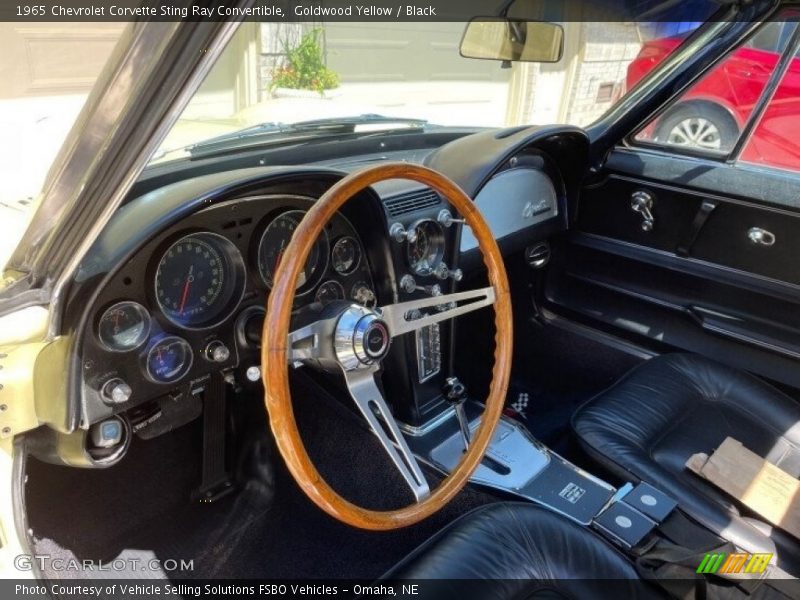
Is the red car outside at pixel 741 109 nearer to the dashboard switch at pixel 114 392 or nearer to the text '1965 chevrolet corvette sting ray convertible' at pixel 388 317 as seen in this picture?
the text '1965 chevrolet corvette sting ray convertible' at pixel 388 317

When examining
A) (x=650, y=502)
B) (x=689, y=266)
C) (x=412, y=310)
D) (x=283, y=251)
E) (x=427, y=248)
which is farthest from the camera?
(x=689, y=266)

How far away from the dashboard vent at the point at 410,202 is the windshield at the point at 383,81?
1.38 feet

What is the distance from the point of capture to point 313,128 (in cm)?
221

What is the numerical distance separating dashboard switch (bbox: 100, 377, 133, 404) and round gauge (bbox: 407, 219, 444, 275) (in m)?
0.89

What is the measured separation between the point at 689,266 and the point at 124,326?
6.96 ft

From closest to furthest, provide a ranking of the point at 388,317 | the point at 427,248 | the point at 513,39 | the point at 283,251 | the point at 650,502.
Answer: the point at 388,317 → the point at 283,251 → the point at 650,502 → the point at 427,248 → the point at 513,39

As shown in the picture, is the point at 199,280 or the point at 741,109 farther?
the point at 741,109

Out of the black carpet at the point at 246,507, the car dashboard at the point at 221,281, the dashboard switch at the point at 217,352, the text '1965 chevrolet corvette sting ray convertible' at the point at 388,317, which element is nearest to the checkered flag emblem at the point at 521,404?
the text '1965 chevrolet corvette sting ray convertible' at the point at 388,317

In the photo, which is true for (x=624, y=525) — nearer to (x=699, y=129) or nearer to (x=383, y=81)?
(x=699, y=129)

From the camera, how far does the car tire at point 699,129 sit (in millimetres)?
2680

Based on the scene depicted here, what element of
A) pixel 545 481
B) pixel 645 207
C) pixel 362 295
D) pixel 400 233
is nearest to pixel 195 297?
pixel 362 295

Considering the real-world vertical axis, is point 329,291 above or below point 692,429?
above

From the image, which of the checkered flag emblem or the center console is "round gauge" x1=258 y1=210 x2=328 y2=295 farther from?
the checkered flag emblem
